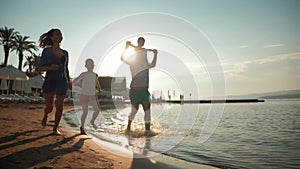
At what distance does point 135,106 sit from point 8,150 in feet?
13.2

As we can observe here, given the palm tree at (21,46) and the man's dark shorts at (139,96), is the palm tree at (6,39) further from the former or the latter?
the man's dark shorts at (139,96)

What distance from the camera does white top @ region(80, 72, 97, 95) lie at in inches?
283

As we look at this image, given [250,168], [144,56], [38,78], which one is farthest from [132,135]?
[38,78]

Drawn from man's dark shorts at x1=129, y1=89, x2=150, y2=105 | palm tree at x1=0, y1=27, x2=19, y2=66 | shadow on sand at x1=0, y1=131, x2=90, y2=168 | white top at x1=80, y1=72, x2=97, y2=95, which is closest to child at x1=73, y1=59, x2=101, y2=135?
white top at x1=80, y1=72, x2=97, y2=95

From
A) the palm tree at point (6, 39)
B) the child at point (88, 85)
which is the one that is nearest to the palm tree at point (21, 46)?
the palm tree at point (6, 39)

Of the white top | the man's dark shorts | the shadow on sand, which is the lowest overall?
the shadow on sand

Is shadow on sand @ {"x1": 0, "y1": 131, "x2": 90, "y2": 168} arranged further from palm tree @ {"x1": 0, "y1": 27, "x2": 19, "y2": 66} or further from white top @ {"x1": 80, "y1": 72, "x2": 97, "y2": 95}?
palm tree @ {"x1": 0, "y1": 27, "x2": 19, "y2": 66}

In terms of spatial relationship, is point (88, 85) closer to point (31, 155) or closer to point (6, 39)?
point (31, 155)

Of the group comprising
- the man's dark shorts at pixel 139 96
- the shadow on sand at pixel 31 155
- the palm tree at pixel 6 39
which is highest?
the palm tree at pixel 6 39

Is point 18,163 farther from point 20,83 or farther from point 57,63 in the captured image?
point 20,83

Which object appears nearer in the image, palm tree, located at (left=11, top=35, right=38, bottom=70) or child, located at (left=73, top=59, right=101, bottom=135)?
child, located at (left=73, top=59, right=101, bottom=135)

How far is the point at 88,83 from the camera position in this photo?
7.21 metres

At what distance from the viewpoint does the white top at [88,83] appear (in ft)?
23.6

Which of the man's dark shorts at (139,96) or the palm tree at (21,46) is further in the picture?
the palm tree at (21,46)
